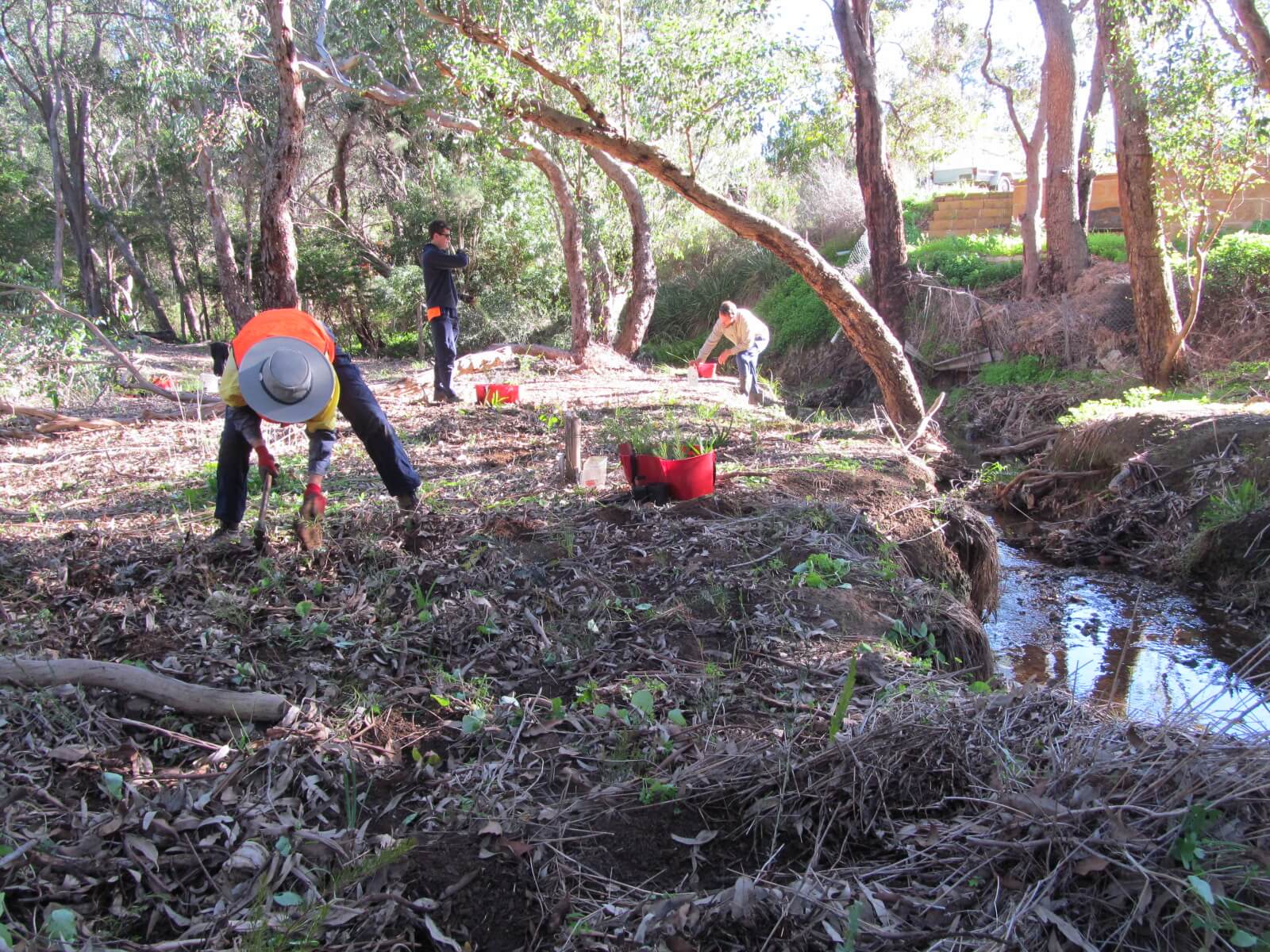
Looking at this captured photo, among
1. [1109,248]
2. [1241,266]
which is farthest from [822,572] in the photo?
[1109,248]

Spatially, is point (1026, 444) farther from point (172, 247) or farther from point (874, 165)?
point (172, 247)

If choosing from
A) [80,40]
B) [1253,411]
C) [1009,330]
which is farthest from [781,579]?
[80,40]

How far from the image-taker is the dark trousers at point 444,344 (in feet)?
30.9

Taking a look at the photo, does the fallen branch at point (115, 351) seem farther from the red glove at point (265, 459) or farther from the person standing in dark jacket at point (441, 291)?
the red glove at point (265, 459)

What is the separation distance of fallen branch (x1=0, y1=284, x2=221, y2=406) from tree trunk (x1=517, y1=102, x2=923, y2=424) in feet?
13.5

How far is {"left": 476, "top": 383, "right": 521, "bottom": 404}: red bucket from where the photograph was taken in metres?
9.45

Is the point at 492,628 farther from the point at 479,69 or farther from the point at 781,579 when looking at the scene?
the point at 479,69

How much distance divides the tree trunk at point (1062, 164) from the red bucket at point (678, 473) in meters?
11.0

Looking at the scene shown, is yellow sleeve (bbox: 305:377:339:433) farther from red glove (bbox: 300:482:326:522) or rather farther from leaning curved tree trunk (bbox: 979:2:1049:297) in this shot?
leaning curved tree trunk (bbox: 979:2:1049:297)

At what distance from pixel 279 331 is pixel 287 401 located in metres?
0.41

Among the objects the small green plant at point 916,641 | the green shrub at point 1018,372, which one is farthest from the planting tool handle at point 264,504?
the green shrub at point 1018,372

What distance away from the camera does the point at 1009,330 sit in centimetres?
1369

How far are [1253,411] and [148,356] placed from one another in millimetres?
18105

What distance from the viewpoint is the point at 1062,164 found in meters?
13.9
